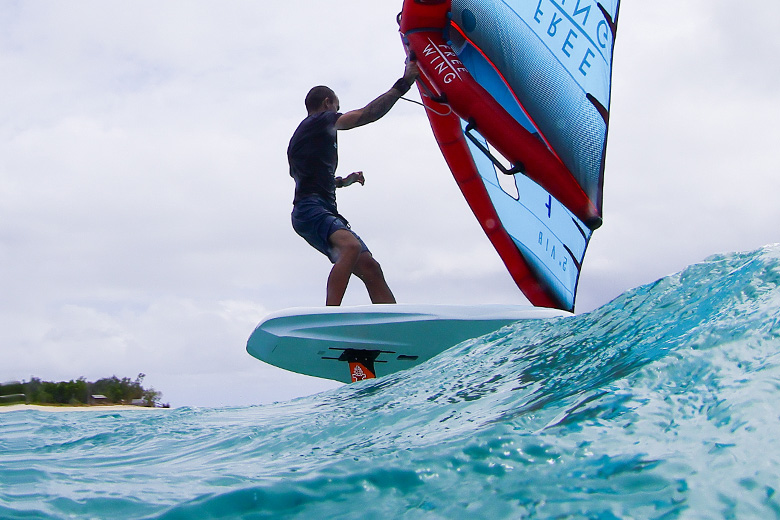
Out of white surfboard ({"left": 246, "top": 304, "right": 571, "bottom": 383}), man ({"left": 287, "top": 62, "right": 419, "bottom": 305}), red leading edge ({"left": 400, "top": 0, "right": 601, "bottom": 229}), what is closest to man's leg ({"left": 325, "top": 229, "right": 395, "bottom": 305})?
man ({"left": 287, "top": 62, "right": 419, "bottom": 305})

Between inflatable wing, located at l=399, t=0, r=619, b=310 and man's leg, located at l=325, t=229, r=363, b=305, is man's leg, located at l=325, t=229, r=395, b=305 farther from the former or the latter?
inflatable wing, located at l=399, t=0, r=619, b=310

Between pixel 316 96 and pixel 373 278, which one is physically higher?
pixel 316 96

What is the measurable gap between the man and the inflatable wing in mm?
1113

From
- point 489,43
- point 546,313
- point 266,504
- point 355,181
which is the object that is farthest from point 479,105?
point 266,504

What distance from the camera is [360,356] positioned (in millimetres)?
3604

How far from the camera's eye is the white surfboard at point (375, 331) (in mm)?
3281

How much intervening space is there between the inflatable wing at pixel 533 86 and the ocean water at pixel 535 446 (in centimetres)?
213

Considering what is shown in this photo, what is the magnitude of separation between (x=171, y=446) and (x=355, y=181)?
6.66 feet

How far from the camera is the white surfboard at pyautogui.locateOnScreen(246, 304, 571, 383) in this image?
3281 millimetres

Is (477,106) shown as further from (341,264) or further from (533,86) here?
(341,264)

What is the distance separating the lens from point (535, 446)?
4.06 ft

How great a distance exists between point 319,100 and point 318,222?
0.63 m

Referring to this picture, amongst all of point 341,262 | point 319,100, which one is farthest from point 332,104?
point 341,262

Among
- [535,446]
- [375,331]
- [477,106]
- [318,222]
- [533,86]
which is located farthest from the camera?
[477,106]
